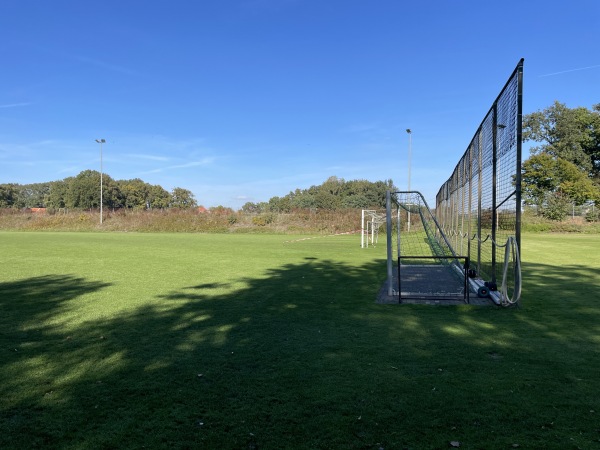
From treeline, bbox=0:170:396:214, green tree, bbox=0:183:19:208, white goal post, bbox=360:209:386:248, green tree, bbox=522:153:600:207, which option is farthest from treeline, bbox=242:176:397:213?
green tree, bbox=0:183:19:208

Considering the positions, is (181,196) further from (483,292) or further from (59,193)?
(483,292)

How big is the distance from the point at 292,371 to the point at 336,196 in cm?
7356

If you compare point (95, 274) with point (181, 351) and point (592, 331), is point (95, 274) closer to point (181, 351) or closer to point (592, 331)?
point (181, 351)

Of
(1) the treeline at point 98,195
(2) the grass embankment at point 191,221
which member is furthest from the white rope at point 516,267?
(1) the treeline at point 98,195

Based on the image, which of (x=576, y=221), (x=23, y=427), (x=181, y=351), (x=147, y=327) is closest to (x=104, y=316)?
(x=147, y=327)

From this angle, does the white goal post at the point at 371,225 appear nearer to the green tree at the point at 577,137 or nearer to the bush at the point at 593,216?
the bush at the point at 593,216

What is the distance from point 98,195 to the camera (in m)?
73.4

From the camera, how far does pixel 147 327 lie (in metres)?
5.53

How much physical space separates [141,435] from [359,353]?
2352 millimetres

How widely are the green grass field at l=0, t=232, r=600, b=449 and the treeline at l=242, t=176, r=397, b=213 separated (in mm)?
60932

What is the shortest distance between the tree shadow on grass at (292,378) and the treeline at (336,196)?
6149 centimetres

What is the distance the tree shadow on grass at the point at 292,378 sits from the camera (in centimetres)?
277

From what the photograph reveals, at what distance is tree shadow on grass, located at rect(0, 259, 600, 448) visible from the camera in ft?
9.09

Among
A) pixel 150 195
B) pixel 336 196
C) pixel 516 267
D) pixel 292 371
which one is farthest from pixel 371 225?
pixel 150 195
